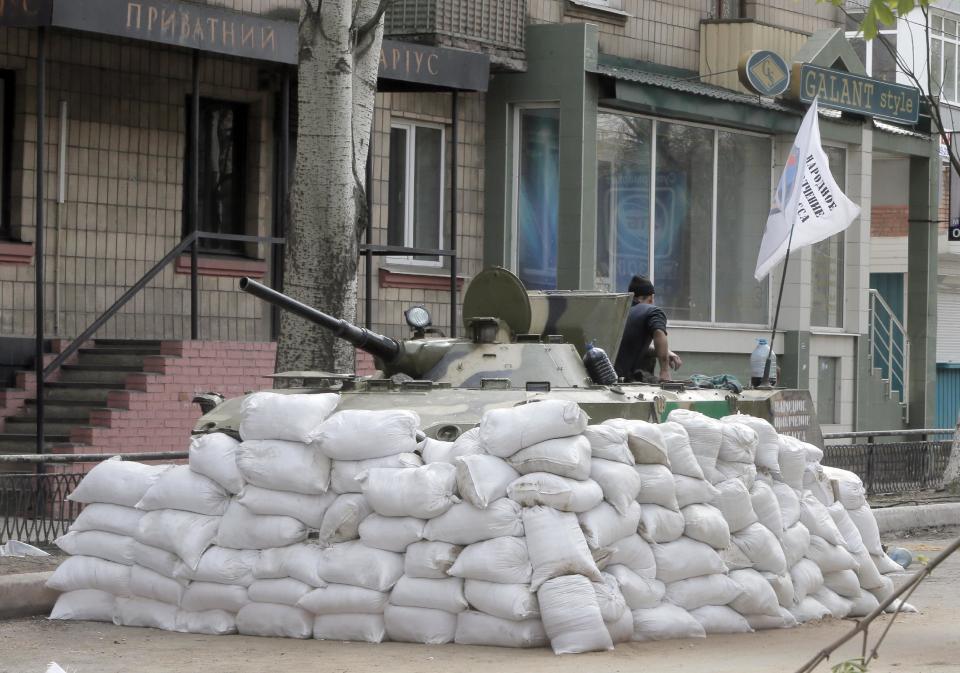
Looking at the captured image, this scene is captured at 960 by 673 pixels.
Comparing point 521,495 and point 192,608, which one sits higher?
point 521,495

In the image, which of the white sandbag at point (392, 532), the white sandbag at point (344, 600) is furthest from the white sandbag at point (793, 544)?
the white sandbag at point (344, 600)

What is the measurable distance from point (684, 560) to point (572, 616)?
0.85 meters

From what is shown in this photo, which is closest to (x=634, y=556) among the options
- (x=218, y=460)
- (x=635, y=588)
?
(x=635, y=588)

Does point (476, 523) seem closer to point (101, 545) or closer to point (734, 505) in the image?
point (734, 505)

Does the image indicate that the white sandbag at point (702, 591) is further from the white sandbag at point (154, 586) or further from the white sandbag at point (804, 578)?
the white sandbag at point (154, 586)

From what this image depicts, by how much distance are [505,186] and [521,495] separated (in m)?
12.4

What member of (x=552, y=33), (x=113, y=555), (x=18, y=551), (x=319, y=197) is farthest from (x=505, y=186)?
(x=113, y=555)

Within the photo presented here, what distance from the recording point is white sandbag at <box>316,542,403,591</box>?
843 centimetres

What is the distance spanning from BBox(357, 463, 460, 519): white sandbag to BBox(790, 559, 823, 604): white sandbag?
2027 millimetres

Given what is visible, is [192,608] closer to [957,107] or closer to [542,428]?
[542,428]

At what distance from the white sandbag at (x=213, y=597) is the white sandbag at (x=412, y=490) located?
86cm

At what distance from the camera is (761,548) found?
8922 mm

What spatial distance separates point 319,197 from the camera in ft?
40.2

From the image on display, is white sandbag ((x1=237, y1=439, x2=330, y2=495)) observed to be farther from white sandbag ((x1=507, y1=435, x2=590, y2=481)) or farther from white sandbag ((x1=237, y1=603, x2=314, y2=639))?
white sandbag ((x1=507, y1=435, x2=590, y2=481))
